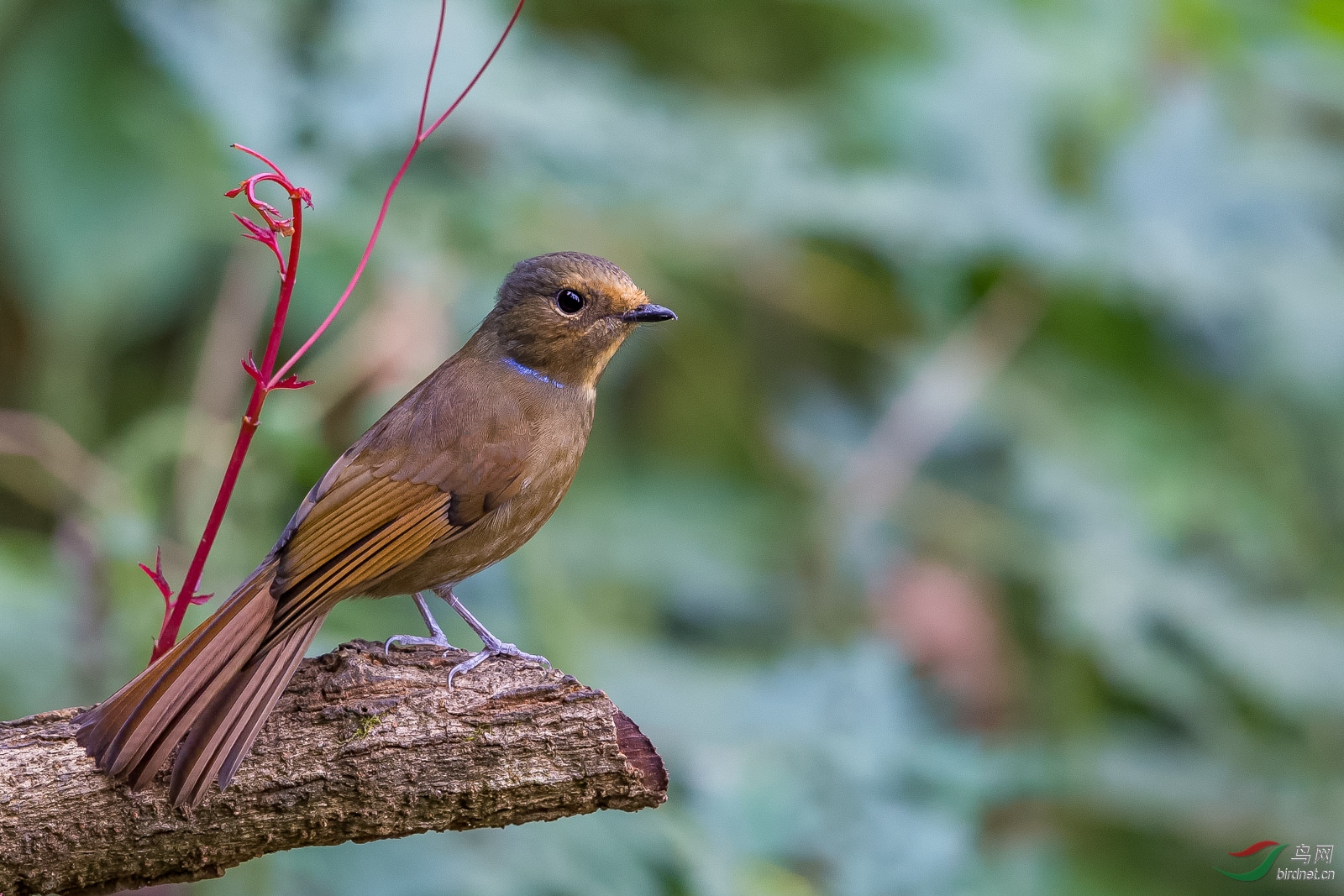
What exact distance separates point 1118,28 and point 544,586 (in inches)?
143

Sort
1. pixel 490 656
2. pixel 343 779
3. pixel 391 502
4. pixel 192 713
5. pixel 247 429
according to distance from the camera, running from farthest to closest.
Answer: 1. pixel 391 502
2. pixel 490 656
3. pixel 343 779
4. pixel 192 713
5. pixel 247 429

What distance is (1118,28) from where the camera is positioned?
6047 millimetres

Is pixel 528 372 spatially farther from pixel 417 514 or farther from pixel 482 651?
pixel 482 651

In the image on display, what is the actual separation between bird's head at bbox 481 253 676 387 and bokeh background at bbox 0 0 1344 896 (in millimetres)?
663

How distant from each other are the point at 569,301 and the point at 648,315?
19 cm

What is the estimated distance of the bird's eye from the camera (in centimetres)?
325

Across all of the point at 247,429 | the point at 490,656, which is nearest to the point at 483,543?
the point at 490,656

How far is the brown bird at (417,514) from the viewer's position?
224 centimetres

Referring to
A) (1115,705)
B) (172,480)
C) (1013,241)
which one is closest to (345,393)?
(172,480)

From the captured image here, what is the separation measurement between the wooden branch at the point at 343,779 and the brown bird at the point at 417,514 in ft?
0.24

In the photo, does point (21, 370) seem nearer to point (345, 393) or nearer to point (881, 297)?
point (345, 393)

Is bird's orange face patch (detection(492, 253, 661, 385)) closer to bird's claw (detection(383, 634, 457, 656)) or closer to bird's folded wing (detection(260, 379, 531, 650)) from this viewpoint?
bird's folded wing (detection(260, 379, 531, 650))

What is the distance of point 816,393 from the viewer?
5891mm

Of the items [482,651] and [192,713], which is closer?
[192,713]
